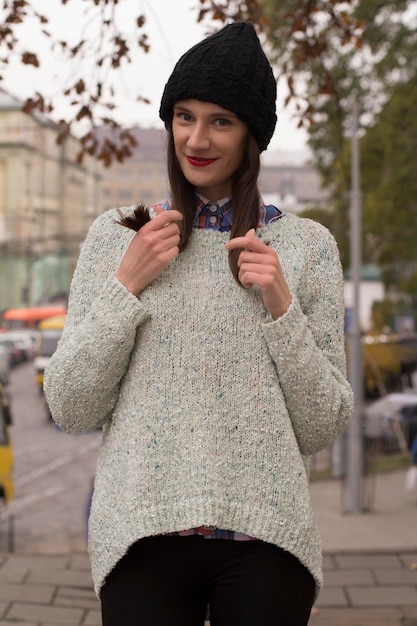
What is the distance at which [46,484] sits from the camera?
19.9 metres

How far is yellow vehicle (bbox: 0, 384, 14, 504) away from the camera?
46.5 feet

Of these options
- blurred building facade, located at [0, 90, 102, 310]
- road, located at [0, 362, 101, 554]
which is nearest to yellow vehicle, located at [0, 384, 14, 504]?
road, located at [0, 362, 101, 554]

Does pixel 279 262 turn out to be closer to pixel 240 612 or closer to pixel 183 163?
pixel 183 163

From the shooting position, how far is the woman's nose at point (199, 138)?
177 centimetres

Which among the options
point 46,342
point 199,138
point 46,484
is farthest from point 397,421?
point 199,138

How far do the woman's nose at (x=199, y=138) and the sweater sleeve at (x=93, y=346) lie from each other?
0.22m

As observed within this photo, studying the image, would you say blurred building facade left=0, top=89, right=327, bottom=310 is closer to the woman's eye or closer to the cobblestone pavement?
the cobblestone pavement

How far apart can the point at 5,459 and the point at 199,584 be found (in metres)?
13.3

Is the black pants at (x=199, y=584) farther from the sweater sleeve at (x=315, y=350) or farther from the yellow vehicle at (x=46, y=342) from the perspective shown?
the yellow vehicle at (x=46, y=342)

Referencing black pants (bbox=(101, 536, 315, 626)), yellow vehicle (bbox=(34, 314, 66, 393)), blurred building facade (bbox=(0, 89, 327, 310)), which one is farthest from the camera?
blurred building facade (bbox=(0, 89, 327, 310))

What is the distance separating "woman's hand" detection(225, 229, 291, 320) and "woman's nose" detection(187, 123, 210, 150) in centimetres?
17

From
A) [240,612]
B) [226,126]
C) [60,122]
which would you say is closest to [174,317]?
[226,126]

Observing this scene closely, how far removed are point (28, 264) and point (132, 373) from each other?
201 ft

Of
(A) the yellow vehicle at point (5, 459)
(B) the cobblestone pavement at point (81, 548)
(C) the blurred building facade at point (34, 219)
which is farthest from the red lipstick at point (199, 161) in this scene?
(C) the blurred building facade at point (34, 219)
